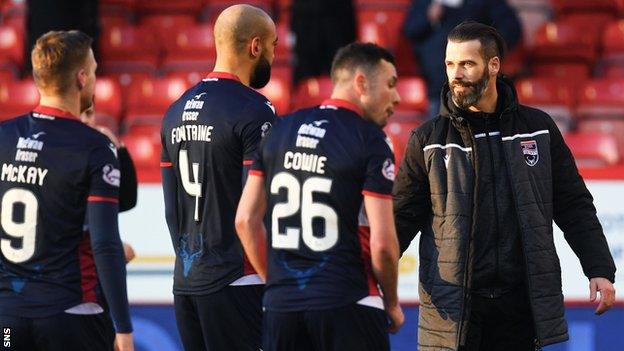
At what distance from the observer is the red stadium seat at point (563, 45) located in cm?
1294

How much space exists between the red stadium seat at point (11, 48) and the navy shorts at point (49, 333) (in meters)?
7.96

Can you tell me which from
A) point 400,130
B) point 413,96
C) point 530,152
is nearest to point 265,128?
point 530,152

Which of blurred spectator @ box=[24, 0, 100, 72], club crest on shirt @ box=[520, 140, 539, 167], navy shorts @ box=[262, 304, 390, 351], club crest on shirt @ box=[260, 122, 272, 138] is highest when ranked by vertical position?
blurred spectator @ box=[24, 0, 100, 72]

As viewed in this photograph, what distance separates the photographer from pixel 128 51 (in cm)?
1305

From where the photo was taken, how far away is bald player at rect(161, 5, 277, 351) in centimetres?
564

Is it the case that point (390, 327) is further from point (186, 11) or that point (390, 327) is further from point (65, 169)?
point (186, 11)

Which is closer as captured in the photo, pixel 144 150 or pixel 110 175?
pixel 110 175

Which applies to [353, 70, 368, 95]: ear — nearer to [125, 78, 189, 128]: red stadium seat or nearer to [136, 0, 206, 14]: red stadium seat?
[125, 78, 189, 128]: red stadium seat

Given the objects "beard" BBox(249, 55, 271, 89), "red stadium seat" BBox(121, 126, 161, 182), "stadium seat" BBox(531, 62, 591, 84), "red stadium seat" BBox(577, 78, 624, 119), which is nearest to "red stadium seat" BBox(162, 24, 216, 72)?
"red stadium seat" BBox(121, 126, 161, 182)

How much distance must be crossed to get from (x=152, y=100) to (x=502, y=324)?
663 centimetres

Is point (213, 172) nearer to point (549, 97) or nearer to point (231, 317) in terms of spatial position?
point (231, 317)

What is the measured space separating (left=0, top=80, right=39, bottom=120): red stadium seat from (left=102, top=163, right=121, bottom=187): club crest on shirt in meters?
6.67

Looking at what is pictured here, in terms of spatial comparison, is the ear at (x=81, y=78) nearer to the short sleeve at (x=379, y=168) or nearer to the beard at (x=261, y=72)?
the beard at (x=261, y=72)

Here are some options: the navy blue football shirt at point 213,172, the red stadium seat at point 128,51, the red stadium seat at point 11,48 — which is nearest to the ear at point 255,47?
the navy blue football shirt at point 213,172
